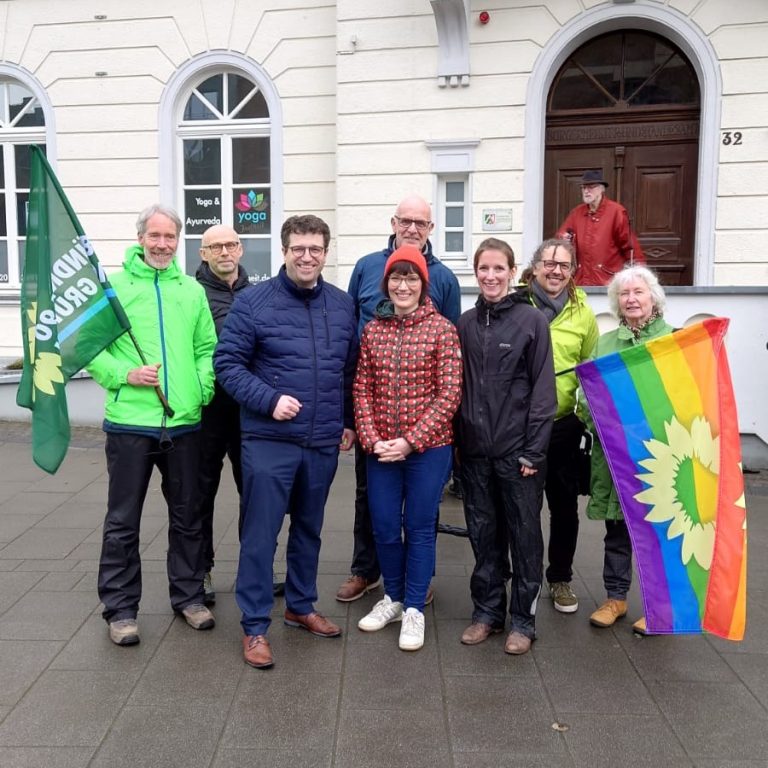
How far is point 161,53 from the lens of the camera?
9.69 metres

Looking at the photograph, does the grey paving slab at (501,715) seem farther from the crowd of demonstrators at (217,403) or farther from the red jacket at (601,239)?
the red jacket at (601,239)

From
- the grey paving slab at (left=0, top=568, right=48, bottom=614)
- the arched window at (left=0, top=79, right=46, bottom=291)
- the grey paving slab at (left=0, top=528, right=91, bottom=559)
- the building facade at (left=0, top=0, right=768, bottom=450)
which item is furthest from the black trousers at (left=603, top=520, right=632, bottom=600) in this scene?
the arched window at (left=0, top=79, right=46, bottom=291)

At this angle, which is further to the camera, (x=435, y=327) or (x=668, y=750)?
(x=435, y=327)

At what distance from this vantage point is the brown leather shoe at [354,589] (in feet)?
13.3

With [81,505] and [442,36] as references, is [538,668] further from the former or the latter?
[442,36]

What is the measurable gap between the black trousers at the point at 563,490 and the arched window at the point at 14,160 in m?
8.56

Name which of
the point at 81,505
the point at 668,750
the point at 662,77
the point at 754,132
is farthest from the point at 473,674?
the point at 662,77

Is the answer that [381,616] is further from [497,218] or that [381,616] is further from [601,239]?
[497,218]

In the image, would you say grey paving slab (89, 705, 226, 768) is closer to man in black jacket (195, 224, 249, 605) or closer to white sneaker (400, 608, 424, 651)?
white sneaker (400, 608, 424, 651)

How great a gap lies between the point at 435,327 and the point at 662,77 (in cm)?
678

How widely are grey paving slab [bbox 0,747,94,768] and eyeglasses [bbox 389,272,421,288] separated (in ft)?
6.89

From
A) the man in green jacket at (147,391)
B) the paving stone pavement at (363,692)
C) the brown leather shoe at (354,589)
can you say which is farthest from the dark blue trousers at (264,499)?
the brown leather shoe at (354,589)

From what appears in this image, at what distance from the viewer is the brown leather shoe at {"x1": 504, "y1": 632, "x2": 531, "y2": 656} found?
346cm

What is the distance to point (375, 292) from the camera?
3871mm
